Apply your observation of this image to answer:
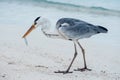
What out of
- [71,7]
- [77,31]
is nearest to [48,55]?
[77,31]

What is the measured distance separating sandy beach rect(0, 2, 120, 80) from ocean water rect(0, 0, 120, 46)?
0.11 ft

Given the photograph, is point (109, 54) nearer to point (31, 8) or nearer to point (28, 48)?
point (28, 48)

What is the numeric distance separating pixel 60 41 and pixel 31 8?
322 inches

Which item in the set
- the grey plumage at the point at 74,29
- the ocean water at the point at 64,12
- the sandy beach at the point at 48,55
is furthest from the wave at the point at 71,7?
the grey plumage at the point at 74,29

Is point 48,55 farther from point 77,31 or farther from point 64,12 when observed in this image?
point 64,12

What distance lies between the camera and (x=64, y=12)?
63.8ft

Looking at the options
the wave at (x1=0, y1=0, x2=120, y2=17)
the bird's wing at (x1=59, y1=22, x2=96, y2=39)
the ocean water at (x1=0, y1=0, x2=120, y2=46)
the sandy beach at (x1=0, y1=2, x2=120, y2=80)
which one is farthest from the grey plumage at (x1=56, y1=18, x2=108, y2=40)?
the wave at (x1=0, y1=0, x2=120, y2=17)

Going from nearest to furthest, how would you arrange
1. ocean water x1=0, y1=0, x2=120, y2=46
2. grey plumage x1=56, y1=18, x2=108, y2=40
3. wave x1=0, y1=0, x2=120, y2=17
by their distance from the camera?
grey plumage x1=56, y1=18, x2=108, y2=40 → ocean water x1=0, y1=0, x2=120, y2=46 → wave x1=0, y1=0, x2=120, y2=17

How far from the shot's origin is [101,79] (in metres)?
7.95

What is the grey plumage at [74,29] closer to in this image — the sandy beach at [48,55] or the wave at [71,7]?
the sandy beach at [48,55]

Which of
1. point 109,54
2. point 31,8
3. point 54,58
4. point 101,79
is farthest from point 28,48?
point 31,8

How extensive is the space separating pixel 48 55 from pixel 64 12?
928 centimetres

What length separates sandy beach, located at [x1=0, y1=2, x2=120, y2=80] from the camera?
806cm

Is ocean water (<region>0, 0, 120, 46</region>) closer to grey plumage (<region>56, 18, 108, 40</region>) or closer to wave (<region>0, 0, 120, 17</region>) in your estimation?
wave (<region>0, 0, 120, 17</region>)
